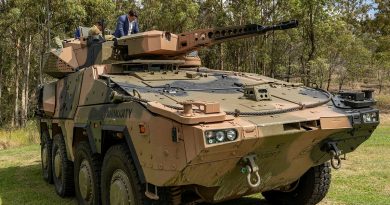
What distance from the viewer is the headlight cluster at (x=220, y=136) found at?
4090 mm

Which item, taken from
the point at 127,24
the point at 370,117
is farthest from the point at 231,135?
the point at 127,24

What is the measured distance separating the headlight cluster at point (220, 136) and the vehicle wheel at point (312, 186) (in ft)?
7.65

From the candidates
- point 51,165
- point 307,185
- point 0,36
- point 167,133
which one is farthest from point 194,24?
point 167,133

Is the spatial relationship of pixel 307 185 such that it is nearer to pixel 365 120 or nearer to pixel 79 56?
pixel 365 120

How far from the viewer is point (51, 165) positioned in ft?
29.2

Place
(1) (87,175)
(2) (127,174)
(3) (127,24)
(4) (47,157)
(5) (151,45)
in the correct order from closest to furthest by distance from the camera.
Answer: (2) (127,174) < (1) (87,175) < (5) (151,45) < (3) (127,24) < (4) (47,157)

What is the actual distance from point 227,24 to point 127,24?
59.2 feet

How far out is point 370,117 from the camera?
5.35 m

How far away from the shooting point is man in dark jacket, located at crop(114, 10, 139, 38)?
26.2 ft

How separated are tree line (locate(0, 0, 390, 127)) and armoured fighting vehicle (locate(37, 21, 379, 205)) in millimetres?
14208

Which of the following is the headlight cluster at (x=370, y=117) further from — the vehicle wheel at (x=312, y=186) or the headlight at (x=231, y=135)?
the headlight at (x=231, y=135)

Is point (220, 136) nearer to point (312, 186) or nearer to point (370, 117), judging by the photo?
point (370, 117)

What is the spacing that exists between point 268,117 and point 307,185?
1.94m

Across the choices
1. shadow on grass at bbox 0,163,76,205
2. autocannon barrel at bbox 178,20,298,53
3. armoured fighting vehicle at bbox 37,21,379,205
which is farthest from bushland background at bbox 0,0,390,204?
autocannon barrel at bbox 178,20,298,53
